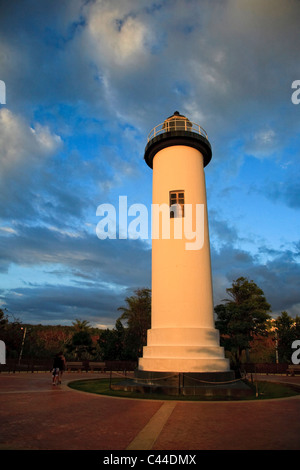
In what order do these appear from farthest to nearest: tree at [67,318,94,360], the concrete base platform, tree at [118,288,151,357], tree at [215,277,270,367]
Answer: tree at [67,318,94,360] < tree at [118,288,151,357] < tree at [215,277,270,367] < the concrete base platform

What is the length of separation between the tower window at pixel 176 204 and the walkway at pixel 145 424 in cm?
869

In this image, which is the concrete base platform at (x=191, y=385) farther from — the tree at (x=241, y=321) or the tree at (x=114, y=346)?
the tree at (x=114, y=346)

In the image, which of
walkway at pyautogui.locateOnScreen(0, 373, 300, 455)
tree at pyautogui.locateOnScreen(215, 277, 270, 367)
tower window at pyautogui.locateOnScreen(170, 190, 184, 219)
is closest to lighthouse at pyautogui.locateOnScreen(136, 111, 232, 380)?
tower window at pyautogui.locateOnScreen(170, 190, 184, 219)

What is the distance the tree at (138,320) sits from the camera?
28969mm

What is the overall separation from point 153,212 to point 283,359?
24.0 metres

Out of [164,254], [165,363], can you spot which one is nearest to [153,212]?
[164,254]

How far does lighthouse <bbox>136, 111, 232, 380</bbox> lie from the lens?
44.2ft

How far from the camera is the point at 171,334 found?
13.9 m

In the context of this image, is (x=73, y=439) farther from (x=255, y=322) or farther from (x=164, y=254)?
(x=255, y=322)

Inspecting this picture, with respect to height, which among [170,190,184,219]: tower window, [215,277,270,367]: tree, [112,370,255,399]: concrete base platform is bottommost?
[112,370,255,399]: concrete base platform

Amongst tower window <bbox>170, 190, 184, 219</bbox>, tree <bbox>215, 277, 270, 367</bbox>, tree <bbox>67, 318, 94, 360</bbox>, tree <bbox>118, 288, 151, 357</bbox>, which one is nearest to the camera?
tower window <bbox>170, 190, 184, 219</bbox>

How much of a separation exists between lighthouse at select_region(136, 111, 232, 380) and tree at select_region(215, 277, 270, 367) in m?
11.7

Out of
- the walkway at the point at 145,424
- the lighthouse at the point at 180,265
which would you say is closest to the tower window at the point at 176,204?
the lighthouse at the point at 180,265

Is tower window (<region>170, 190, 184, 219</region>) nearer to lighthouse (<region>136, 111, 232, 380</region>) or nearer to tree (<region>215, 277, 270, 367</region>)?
lighthouse (<region>136, 111, 232, 380</region>)
